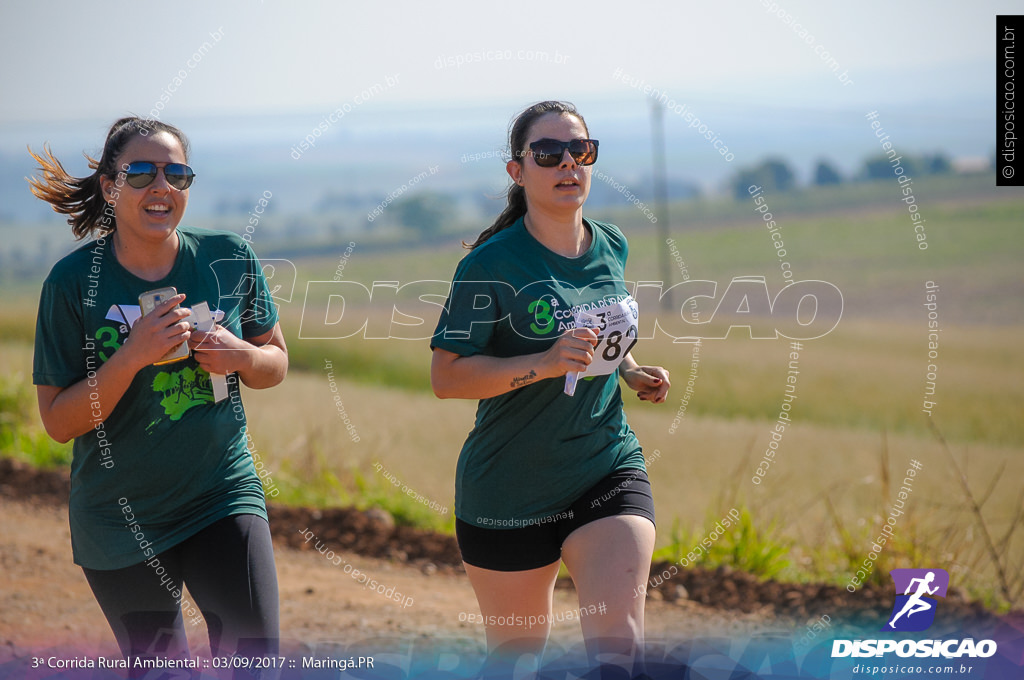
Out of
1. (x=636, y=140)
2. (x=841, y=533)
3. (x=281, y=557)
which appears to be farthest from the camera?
(x=636, y=140)

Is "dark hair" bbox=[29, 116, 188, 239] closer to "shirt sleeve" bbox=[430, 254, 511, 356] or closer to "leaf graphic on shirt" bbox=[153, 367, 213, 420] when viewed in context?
"leaf graphic on shirt" bbox=[153, 367, 213, 420]

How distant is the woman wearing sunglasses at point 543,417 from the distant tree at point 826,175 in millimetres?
64276

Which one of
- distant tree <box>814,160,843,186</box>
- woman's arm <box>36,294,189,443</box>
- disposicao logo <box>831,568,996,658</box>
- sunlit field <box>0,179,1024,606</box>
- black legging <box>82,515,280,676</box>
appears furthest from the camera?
distant tree <box>814,160,843,186</box>

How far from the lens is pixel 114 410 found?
2695mm

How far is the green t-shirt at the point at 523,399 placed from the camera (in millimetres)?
2797

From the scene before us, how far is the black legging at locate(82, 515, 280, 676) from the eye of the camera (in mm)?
2660

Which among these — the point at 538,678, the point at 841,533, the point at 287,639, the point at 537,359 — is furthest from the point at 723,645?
the point at 537,359

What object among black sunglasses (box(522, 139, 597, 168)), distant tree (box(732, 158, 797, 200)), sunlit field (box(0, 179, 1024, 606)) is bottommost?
sunlit field (box(0, 179, 1024, 606))

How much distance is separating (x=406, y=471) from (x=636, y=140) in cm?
4423

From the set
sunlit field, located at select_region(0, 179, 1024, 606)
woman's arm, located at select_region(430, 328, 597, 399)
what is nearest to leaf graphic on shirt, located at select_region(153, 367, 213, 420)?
woman's arm, located at select_region(430, 328, 597, 399)

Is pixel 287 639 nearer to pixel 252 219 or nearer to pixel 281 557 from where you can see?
pixel 281 557

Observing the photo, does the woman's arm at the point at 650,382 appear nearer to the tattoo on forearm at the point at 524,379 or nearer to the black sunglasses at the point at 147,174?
the tattoo on forearm at the point at 524,379

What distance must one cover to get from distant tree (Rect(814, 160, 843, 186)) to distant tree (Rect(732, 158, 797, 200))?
1810 mm

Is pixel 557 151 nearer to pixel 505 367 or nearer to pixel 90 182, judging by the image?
pixel 505 367
